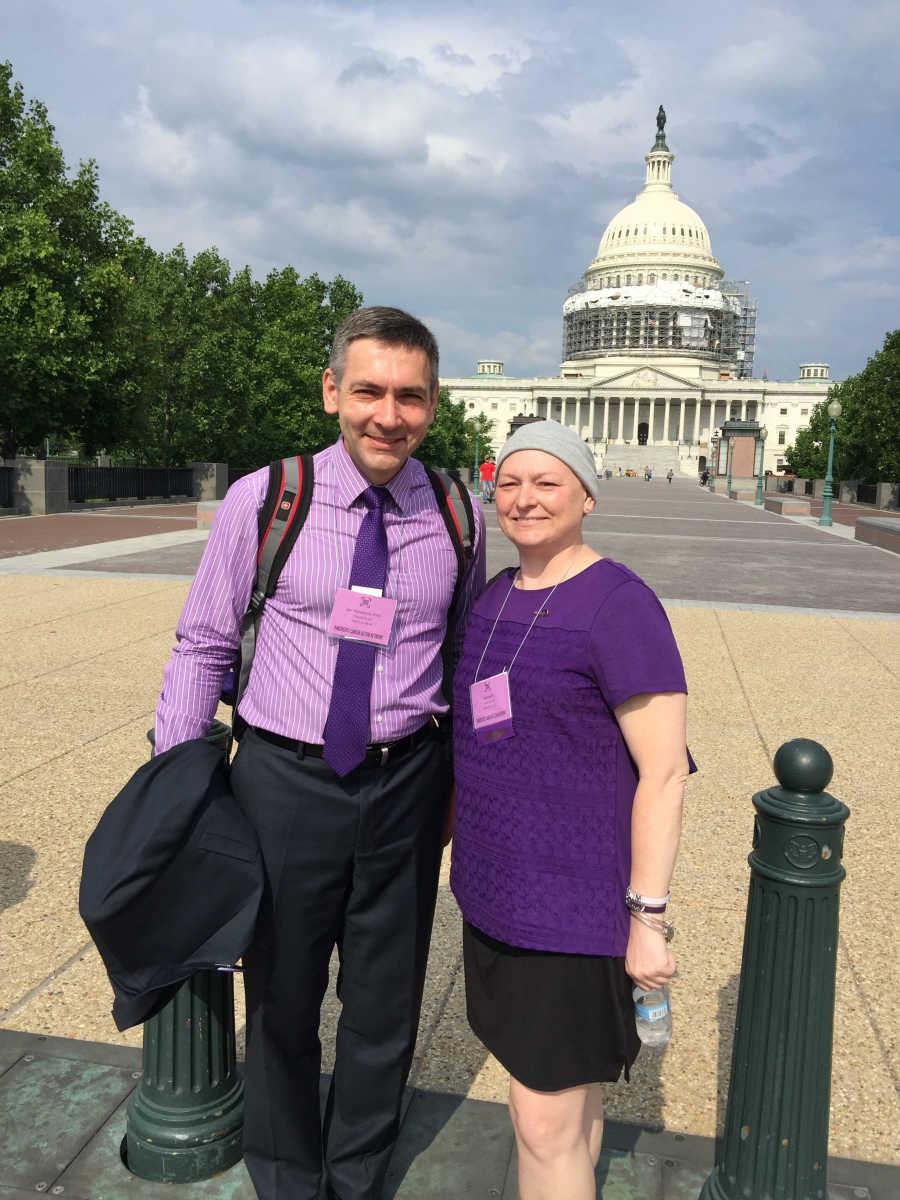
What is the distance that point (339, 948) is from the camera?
8.43ft

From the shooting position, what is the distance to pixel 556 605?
2270 millimetres

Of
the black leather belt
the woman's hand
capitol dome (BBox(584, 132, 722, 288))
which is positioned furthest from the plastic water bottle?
capitol dome (BBox(584, 132, 722, 288))

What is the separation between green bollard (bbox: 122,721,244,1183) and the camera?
272 centimetres

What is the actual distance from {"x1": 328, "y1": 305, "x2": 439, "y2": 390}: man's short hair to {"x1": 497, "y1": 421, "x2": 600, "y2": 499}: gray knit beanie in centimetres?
30

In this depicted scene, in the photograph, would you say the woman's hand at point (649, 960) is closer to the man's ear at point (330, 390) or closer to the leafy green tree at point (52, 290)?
the man's ear at point (330, 390)

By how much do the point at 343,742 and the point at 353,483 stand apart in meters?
0.64

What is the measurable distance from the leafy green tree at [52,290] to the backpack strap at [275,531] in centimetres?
2608

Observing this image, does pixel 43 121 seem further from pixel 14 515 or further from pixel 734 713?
pixel 734 713

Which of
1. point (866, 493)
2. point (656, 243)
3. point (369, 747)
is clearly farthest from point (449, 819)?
point (656, 243)

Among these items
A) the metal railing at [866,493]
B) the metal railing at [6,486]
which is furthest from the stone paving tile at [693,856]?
the metal railing at [866,493]

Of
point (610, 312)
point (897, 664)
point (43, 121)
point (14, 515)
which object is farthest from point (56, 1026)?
point (610, 312)

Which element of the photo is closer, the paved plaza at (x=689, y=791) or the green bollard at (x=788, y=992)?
the green bollard at (x=788, y=992)

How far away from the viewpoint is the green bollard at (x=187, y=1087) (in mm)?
2717

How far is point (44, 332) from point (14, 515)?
16.7ft
